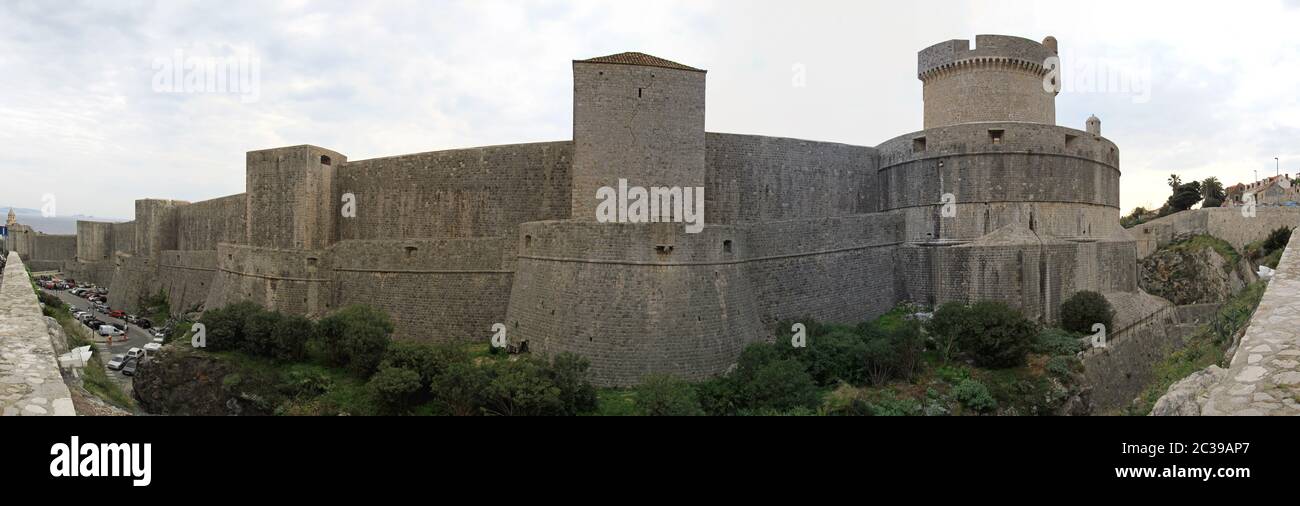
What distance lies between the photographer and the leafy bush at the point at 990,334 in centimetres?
A: 1638

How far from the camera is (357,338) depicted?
16750 mm

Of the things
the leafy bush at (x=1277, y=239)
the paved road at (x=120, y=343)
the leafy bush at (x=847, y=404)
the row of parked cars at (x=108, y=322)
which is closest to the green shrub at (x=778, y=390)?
the leafy bush at (x=847, y=404)

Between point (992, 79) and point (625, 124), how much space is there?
47.3 feet

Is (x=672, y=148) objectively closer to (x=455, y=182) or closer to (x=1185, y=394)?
(x=455, y=182)

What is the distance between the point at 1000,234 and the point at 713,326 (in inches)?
416

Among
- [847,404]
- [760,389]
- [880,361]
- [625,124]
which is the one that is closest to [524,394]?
[760,389]

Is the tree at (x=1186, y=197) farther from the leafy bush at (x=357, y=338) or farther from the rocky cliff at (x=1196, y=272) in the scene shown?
the leafy bush at (x=357, y=338)

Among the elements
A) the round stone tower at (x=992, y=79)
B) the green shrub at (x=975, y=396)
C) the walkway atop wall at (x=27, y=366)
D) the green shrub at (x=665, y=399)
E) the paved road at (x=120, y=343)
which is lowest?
the paved road at (x=120, y=343)

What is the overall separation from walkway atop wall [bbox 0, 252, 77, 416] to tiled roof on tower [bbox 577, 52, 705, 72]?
12.1 metres

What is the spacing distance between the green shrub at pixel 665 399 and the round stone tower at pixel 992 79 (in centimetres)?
1582

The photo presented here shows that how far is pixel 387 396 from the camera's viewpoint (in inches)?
588

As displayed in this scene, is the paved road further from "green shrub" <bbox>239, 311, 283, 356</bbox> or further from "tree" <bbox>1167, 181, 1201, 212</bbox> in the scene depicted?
"tree" <bbox>1167, 181, 1201, 212</bbox>

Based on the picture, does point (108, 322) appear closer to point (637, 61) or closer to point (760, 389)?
point (637, 61)
